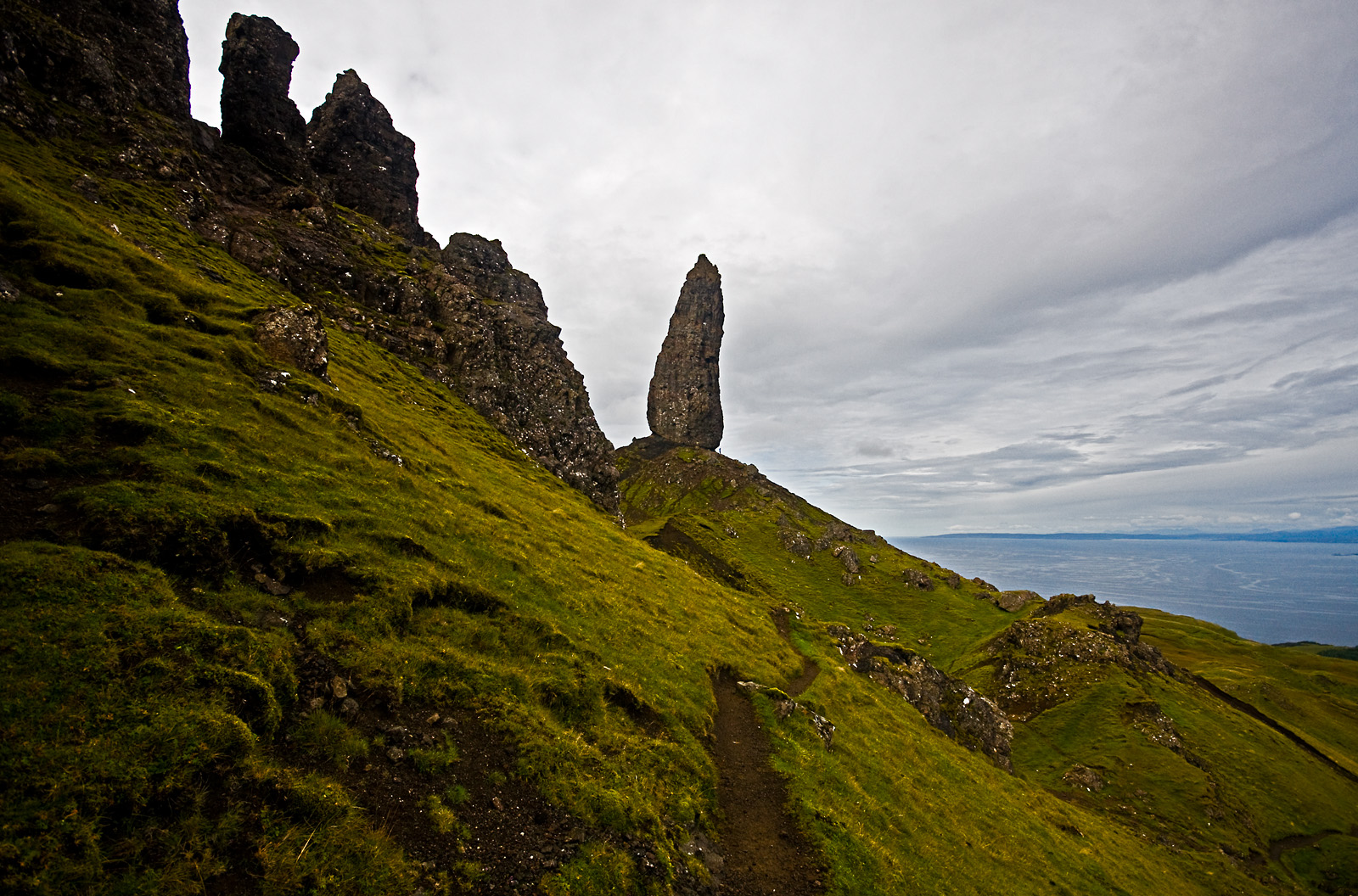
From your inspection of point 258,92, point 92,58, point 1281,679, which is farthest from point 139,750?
point 1281,679

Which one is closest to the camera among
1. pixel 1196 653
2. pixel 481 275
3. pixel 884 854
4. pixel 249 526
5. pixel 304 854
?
pixel 304 854

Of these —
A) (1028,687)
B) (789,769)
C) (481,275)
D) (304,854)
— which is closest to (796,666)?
(789,769)

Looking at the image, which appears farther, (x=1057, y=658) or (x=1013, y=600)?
(x=1013, y=600)

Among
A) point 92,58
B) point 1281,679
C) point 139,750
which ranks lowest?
point 139,750

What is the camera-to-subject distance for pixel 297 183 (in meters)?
84.8

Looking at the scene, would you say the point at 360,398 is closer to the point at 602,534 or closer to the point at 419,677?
the point at 602,534

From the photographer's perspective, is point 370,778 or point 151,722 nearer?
point 151,722

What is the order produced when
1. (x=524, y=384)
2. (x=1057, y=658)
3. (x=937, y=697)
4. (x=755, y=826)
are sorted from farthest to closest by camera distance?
(x=1057, y=658)
(x=524, y=384)
(x=937, y=697)
(x=755, y=826)

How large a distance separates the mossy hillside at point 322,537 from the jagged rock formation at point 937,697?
17987mm

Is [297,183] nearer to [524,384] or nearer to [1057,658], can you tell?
[524,384]

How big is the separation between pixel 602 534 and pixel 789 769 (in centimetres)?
2884

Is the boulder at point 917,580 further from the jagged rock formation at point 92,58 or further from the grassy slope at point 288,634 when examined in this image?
the jagged rock formation at point 92,58

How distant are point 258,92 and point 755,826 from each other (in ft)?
417

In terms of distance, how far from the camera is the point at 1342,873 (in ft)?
186
